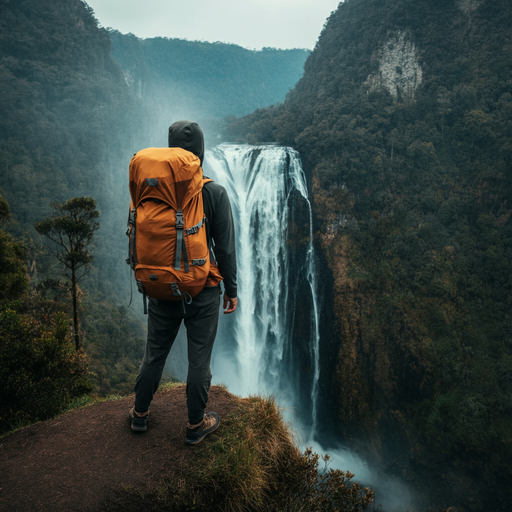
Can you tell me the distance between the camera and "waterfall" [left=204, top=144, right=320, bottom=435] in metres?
17.0

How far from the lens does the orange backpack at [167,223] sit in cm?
183

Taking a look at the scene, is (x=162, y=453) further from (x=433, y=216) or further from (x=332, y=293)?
(x=433, y=216)

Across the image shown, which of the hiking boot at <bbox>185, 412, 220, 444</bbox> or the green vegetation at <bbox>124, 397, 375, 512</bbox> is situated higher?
the hiking boot at <bbox>185, 412, 220, 444</bbox>

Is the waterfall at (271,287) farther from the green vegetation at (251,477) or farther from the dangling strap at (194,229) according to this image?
the dangling strap at (194,229)

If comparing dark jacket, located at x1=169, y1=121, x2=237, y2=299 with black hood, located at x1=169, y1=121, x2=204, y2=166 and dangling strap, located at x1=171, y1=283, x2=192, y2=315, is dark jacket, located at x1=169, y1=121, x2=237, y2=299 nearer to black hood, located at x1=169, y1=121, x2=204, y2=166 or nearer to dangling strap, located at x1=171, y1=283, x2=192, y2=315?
black hood, located at x1=169, y1=121, x2=204, y2=166

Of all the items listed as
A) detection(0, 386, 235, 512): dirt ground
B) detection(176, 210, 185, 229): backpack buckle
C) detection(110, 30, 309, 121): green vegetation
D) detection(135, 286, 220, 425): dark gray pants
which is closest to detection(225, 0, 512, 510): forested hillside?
detection(0, 386, 235, 512): dirt ground

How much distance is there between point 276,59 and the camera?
83.0 metres

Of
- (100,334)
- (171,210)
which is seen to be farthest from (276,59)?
(171,210)

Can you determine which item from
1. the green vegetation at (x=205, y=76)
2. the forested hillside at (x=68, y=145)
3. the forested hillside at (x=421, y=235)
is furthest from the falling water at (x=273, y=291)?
the green vegetation at (x=205, y=76)

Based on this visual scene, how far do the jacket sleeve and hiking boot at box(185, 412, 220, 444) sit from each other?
1.02 m

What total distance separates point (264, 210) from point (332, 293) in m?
5.63

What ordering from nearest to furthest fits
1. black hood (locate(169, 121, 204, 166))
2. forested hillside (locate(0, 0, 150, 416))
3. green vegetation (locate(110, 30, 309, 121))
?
black hood (locate(169, 121, 204, 166)), forested hillside (locate(0, 0, 150, 416)), green vegetation (locate(110, 30, 309, 121))

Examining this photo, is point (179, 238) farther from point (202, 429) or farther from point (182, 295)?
point (202, 429)

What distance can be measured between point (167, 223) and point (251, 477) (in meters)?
1.72
